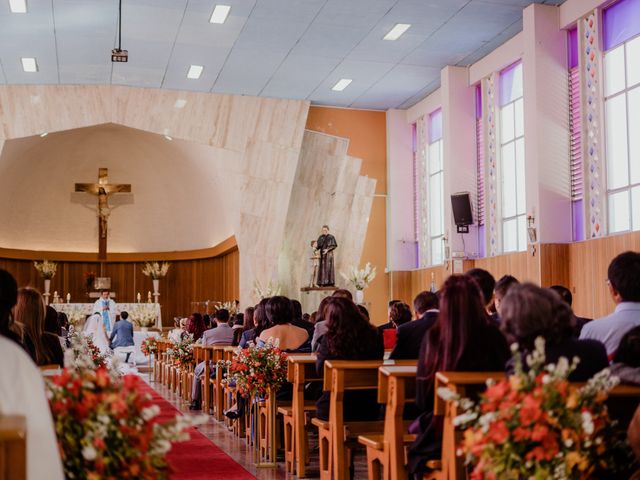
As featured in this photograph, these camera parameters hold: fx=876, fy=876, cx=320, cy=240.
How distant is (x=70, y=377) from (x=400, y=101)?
1593 centimetres

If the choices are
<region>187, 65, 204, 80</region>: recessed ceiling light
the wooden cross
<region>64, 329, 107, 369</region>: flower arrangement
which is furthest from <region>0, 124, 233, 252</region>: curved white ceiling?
<region>64, 329, 107, 369</region>: flower arrangement

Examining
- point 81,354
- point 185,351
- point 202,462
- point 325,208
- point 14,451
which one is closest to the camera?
point 14,451

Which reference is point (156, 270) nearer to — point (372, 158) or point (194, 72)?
point (372, 158)

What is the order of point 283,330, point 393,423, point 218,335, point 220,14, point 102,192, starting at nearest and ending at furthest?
point 393,423, point 283,330, point 218,335, point 220,14, point 102,192

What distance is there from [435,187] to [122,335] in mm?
6809

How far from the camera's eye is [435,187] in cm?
1762

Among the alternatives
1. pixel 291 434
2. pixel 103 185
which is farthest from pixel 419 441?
pixel 103 185

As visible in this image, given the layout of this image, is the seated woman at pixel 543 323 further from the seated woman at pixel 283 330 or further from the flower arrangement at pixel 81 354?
the seated woman at pixel 283 330

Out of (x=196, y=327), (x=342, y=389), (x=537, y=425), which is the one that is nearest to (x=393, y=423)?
(x=342, y=389)

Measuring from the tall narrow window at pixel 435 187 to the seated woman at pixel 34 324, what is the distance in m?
12.8

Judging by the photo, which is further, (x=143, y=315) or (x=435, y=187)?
(x=143, y=315)

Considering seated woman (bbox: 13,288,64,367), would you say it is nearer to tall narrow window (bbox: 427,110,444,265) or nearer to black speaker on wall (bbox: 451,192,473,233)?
black speaker on wall (bbox: 451,192,473,233)

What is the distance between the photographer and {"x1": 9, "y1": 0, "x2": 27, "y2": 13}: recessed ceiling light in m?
12.7

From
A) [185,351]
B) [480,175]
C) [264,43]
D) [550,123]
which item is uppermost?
[264,43]
